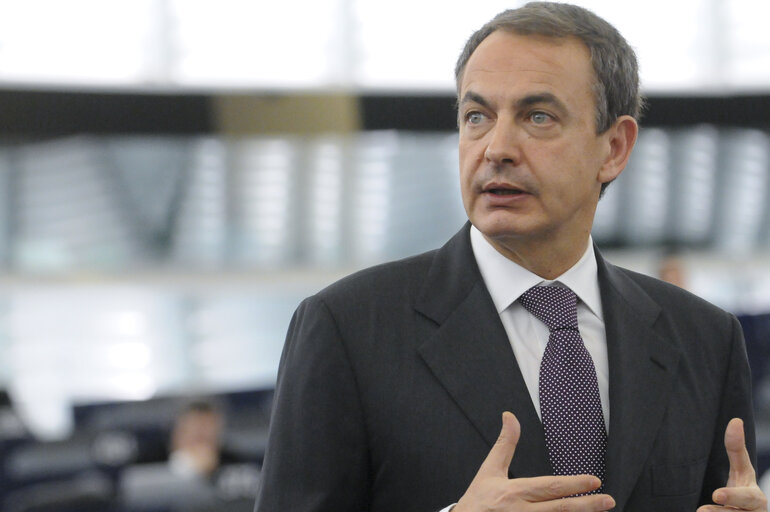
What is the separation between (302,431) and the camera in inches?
61.7

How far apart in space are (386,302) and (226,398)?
20.1 feet

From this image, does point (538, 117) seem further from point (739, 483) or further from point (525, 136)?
point (739, 483)

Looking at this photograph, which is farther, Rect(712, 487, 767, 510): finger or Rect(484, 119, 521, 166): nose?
Rect(484, 119, 521, 166): nose

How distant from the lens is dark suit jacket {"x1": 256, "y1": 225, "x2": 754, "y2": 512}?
5.13ft

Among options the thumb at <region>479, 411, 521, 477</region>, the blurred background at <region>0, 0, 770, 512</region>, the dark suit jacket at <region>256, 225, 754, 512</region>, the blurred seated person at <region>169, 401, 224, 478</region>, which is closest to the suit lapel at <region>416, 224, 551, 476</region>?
the dark suit jacket at <region>256, 225, 754, 512</region>

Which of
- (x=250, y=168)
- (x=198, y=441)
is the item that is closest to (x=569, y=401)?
(x=198, y=441)

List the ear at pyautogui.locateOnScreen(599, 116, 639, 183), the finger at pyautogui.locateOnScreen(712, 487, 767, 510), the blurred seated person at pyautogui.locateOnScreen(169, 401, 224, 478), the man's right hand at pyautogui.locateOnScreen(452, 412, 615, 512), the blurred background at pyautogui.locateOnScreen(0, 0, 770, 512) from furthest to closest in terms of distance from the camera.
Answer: the blurred background at pyautogui.locateOnScreen(0, 0, 770, 512) → the blurred seated person at pyautogui.locateOnScreen(169, 401, 224, 478) → the ear at pyautogui.locateOnScreen(599, 116, 639, 183) → the finger at pyautogui.locateOnScreen(712, 487, 767, 510) → the man's right hand at pyautogui.locateOnScreen(452, 412, 615, 512)

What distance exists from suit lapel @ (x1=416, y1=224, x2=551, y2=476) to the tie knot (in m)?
0.07

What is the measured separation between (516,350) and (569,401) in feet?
0.40

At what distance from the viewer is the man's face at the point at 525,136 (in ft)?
5.54

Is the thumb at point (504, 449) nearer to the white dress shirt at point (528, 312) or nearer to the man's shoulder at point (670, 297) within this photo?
the white dress shirt at point (528, 312)

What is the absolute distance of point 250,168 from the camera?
10.3 m

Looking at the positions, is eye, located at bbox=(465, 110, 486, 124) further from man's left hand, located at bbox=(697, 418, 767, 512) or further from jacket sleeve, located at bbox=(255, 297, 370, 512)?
man's left hand, located at bbox=(697, 418, 767, 512)

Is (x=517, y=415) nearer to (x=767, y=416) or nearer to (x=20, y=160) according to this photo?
(x=767, y=416)
